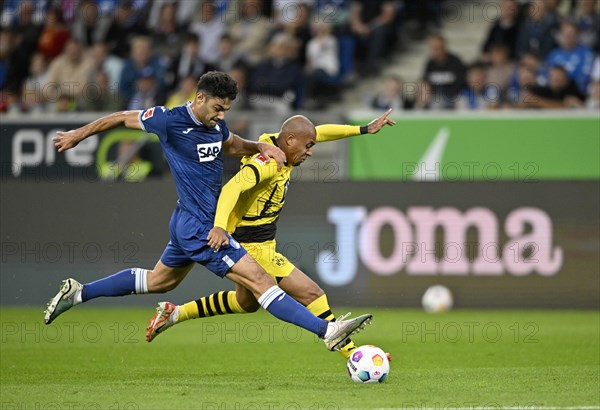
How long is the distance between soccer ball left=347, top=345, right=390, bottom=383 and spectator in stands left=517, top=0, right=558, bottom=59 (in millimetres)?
9065

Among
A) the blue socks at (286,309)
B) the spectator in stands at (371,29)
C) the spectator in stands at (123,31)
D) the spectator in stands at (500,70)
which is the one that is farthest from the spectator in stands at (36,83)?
the blue socks at (286,309)

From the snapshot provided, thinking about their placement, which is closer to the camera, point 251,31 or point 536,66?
point 536,66

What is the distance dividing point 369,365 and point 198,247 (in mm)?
1475

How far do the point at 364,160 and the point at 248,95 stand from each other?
2.61 m

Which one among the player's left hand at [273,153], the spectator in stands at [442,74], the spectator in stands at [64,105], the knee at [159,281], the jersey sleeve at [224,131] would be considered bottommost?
the knee at [159,281]

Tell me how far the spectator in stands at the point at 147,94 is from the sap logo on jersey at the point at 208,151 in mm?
7967

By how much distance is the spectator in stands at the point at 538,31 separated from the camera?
1573 centimetres

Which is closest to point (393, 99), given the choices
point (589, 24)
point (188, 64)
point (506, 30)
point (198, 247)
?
point (506, 30)

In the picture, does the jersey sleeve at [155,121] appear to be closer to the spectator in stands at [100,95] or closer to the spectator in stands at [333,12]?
the spectator in stands at [100,95]

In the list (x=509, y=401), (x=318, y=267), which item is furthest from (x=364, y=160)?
(x=509, y=401)

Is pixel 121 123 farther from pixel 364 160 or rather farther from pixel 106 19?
pixel 106 19

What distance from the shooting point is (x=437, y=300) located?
13430mm

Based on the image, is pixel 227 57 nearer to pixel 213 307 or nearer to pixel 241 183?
pixel 213 307

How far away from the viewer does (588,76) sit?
601 inches
